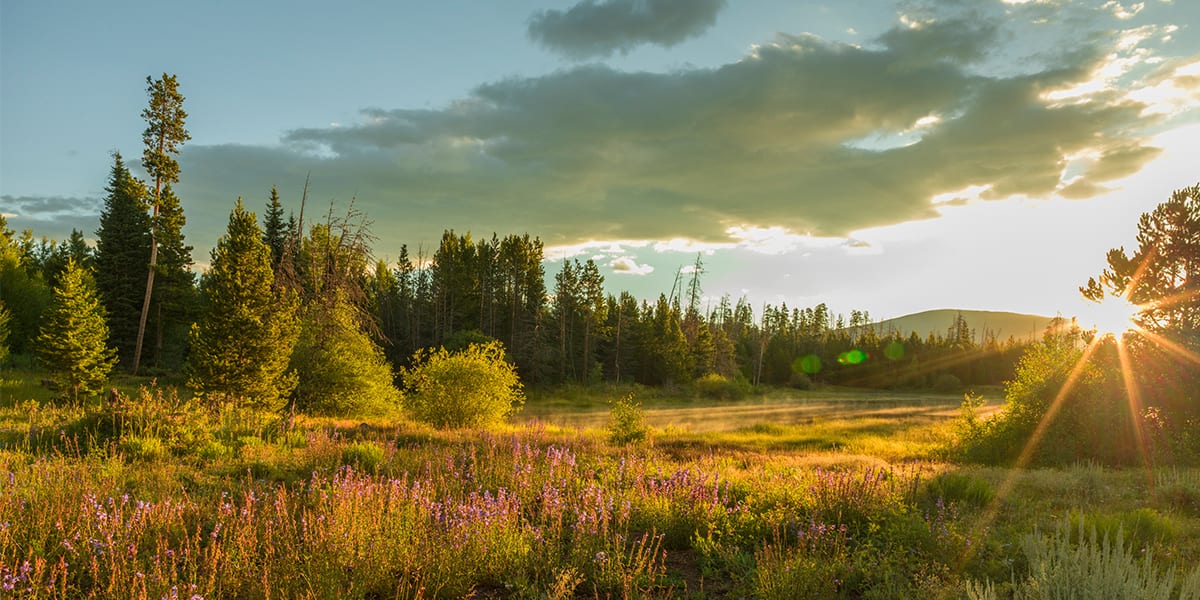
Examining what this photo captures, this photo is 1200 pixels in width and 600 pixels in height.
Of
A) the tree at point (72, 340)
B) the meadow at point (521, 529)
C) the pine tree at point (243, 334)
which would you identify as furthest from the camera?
the tree at point (72, 340)

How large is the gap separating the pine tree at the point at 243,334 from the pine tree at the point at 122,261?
73.9 feet

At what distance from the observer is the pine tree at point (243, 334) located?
78.7 ft

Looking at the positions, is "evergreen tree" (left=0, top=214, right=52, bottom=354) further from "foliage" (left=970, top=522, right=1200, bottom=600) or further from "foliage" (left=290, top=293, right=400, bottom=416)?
"foliage" (left=970, top=522, right=1200, bottom=600)

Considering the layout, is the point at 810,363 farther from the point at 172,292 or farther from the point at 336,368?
the point at 172,292

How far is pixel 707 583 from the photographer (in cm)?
516

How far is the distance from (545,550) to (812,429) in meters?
27.0

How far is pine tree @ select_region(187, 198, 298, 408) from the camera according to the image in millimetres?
23984

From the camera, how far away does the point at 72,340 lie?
1021 inches

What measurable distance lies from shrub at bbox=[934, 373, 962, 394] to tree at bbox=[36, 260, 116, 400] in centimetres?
9373

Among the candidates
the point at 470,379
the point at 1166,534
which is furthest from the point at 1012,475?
the point at 470,379

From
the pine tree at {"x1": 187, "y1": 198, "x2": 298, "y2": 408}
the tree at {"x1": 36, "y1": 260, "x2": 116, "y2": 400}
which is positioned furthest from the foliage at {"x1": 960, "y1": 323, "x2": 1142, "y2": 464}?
the tree at {"x1": 36, "y1": 260, "x2": 116, "y2": 400}

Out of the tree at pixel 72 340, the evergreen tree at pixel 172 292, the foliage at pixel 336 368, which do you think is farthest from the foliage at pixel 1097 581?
the evergreen tree at pixel 172 292

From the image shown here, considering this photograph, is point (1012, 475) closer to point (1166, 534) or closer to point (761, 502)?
point (1166, 534)

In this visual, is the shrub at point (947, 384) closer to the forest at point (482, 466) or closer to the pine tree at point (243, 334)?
the forest at point (482, 466)
